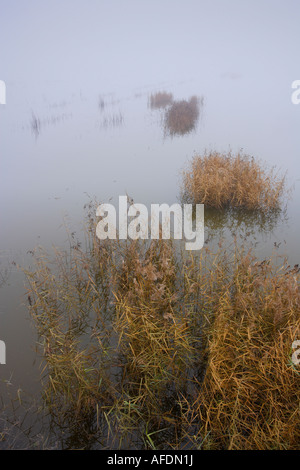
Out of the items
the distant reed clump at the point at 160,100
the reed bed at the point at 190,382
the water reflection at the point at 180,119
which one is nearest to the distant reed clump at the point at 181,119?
the water reflection at the point at 180,119

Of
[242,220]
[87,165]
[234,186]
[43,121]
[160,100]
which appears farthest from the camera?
[160,100]

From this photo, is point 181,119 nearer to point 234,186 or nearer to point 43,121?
point 43,121

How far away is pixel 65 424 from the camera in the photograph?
2.64 meters

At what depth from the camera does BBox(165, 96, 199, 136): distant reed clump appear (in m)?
15.6

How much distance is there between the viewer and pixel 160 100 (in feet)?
82.1

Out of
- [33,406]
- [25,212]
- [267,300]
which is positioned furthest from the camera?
[25,212]

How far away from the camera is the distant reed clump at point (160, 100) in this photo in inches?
928

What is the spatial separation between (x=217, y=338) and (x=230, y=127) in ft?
50.5

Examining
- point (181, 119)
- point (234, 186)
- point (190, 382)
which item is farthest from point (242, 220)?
point (181, 119)

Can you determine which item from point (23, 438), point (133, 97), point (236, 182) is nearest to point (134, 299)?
point (23, 438)

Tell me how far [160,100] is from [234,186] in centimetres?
2081

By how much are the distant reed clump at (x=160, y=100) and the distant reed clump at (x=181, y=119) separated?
349 centimetres

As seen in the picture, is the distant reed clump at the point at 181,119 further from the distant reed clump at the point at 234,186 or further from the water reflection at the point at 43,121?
the distant reed clump at the point at 234,186
